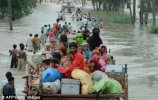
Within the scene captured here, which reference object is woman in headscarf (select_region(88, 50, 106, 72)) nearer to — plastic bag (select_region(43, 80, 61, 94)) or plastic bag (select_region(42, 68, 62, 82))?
plastic bag (select_region(42, 68, 62, 82))

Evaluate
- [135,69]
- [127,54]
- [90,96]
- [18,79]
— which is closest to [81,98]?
[90,96]

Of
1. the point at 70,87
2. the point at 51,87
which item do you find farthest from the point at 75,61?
the point at 51,87

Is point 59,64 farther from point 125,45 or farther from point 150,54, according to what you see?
point 125,45

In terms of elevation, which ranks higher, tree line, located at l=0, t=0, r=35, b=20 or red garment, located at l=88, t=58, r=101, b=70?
red garment, located at l=88, t=58, r=101, b=70

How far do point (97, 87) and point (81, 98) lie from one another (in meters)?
0.36

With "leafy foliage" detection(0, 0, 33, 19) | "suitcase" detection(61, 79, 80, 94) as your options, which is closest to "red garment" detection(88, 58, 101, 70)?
"suitcase" detection(61, 79, 80, 94)

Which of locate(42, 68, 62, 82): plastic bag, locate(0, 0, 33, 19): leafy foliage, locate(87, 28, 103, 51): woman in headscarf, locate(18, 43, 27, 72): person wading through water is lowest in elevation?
locate(0, 0, 33, 19): leafy foliage

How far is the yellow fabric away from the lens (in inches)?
397

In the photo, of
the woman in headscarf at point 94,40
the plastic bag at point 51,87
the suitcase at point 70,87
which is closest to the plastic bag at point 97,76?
the suitcase at point 70,87

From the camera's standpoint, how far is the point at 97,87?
991cm

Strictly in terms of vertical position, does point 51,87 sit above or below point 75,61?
below

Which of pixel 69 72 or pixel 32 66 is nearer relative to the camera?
pixel 69 72

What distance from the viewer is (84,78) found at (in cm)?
1022

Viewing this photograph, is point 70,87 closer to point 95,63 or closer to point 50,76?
point 50,76
